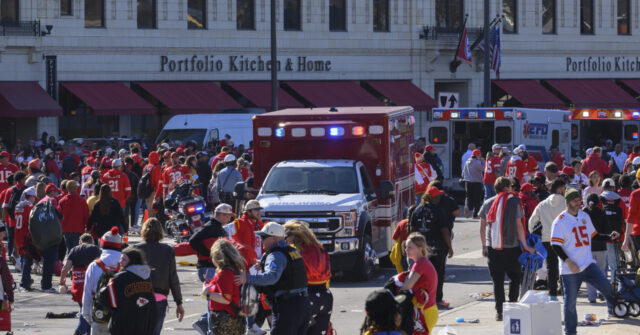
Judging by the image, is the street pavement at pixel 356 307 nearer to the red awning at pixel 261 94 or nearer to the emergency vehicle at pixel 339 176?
the emergency vehicle at pixel 339 176

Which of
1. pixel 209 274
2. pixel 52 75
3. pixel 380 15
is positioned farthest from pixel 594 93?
pixel 209 274

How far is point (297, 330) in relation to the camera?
34.0ft

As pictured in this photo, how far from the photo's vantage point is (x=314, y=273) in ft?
35.2

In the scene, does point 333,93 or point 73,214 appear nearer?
point 73,214

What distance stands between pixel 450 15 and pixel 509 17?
3.13m

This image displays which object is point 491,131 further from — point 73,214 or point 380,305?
point 380,305

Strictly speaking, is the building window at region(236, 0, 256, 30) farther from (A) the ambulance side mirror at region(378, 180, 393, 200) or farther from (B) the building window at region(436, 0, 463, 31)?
(A) the ambulance side mirror at region(378, 180, 393, 200)

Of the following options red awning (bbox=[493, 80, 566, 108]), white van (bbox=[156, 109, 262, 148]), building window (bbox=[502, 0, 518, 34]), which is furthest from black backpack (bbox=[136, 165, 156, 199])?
building window (bbox=[502, 0, 518, 34])

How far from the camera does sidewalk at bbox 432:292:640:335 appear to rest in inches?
533

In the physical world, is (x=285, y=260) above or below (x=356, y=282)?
above

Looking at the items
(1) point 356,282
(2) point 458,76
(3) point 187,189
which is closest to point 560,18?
(2) point 458,76

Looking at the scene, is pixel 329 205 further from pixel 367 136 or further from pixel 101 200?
pixel 101 200

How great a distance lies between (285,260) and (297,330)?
59 cm

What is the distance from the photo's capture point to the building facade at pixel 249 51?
41.1 m
